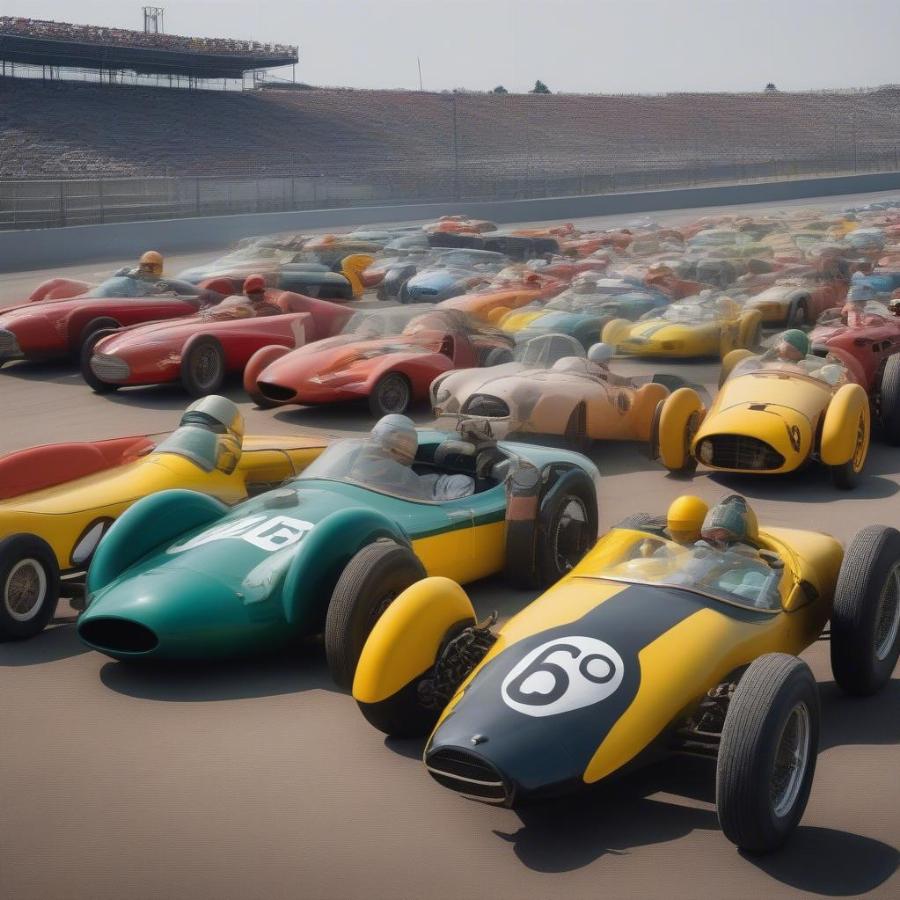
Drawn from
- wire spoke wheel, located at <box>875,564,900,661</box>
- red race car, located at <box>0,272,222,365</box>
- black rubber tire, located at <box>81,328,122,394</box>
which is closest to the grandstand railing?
red race car, located at <box>0,272,222,365</box>

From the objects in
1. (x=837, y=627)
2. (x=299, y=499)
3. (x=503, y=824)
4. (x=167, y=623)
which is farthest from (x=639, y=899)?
(x=299, y=499)

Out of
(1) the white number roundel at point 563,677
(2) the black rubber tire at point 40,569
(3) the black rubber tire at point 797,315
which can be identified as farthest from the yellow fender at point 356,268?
(1) the white number roundel at point 563,677

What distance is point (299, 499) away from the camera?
284 inches

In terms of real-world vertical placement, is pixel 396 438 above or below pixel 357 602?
above

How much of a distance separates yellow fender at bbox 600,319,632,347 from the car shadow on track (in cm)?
1041

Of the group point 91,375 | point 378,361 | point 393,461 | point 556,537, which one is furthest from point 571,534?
point 91,375

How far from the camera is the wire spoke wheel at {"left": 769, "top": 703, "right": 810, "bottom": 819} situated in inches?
189

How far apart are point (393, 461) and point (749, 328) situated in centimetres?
984

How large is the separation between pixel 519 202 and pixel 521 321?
80.9 feet

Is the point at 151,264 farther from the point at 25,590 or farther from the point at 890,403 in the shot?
the point at 25,590

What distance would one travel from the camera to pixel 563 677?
5031 millimetres

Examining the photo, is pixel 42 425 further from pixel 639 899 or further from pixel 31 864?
pixel 639 899

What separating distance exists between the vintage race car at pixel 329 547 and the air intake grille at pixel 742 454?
2441 millimetres

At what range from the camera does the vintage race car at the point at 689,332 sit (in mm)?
16281
